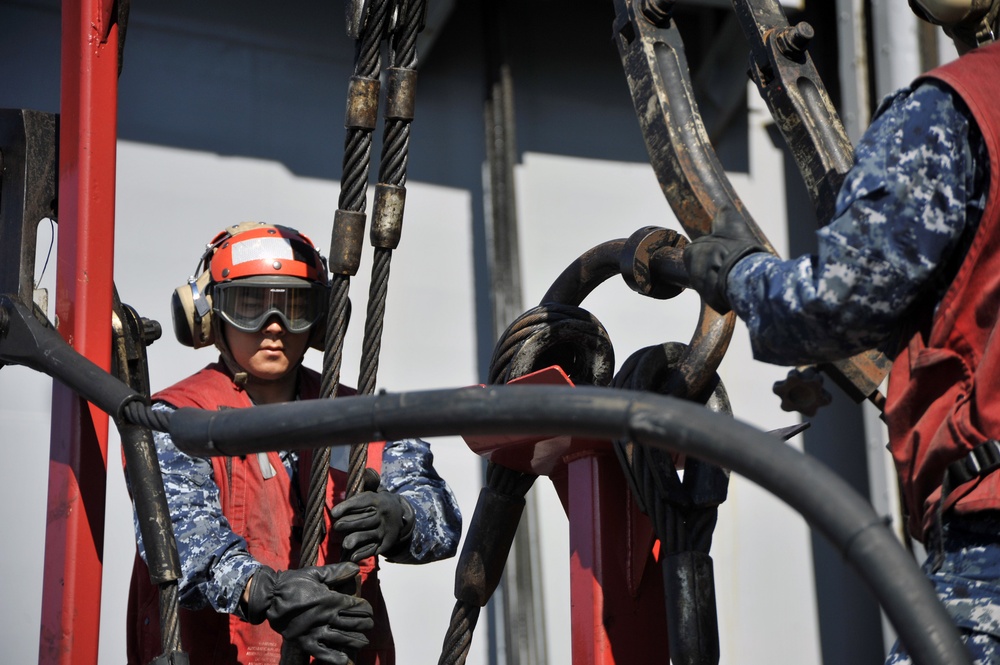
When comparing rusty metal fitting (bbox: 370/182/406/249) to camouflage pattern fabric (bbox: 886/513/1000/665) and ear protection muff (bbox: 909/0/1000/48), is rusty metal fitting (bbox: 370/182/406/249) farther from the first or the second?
camouflage pattern fabric (bbox: 886/513/1000/665)

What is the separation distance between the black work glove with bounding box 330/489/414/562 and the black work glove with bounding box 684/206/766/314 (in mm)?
1044

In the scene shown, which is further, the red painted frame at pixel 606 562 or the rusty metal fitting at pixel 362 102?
the rusty metal fitting at pixel 362 102

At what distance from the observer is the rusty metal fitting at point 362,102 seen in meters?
2.62

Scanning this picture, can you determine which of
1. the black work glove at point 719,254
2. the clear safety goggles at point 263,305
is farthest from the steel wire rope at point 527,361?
the clear safety goggles at point 263,305

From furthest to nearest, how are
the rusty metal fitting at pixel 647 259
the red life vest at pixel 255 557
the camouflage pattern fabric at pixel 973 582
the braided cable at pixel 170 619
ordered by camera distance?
the red life vest at pixel 255 557 < the braided cable at pixel 170 619 < the rusty metal fitting at pixel 647 259 < the camouflage pattern fabric at pixel 973 582

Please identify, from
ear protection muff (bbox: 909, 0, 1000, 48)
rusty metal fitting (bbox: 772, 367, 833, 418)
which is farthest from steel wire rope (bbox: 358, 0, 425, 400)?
ear protection muff (bbox: 909, 0, 1000, 48)

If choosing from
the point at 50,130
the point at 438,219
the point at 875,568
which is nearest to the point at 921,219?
the point at 875,568

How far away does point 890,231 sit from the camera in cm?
177

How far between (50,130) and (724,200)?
143 centimetres

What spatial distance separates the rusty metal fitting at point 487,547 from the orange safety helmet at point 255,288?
0.92 meters

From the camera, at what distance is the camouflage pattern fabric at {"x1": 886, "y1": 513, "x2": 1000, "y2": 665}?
171 centimetres

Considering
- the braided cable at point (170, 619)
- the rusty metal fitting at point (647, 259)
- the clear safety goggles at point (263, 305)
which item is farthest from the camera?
the clear safety goggles at point (263, 305)

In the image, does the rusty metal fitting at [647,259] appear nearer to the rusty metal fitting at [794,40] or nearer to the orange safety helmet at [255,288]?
the rusty metal fitting at [794,40]

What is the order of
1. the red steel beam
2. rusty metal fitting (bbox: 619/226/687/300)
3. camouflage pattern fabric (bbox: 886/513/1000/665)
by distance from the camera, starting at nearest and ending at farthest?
camouflage pattern fabric (bbox: 886/513/1000/665) < rusty metal fitting (bbox: 619/226/687/300) < the red steel beam
